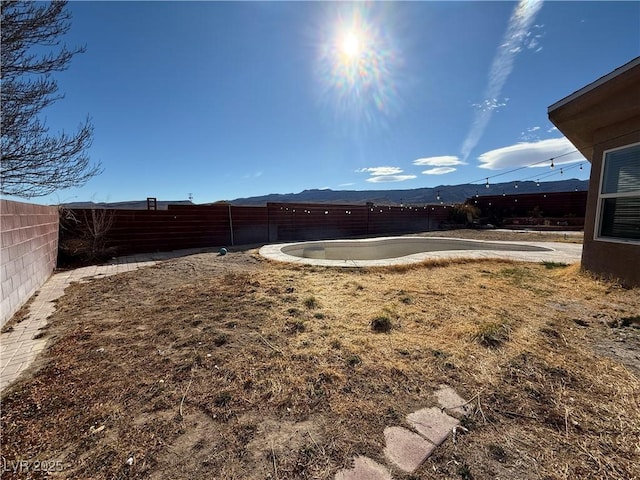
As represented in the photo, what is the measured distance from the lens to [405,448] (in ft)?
5.32

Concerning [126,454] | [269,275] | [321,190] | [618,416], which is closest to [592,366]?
[618,416]

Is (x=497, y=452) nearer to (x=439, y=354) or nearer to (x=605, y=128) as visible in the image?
(x=439, y=354)

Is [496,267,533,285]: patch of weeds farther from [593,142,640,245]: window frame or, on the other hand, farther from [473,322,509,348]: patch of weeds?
[473,322,509,348]: patch of weeds

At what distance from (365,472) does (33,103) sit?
823cm

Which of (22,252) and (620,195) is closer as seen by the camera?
(22,252)

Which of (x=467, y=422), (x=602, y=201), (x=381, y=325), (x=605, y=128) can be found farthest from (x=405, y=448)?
(x=605, y=128)

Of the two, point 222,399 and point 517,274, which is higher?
point 222,399

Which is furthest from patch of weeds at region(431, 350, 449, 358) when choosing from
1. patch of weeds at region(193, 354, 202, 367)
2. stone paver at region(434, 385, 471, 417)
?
patch of weeds at region(193, 354, 202, 367)

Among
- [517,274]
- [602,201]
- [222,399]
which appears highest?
[602,201]

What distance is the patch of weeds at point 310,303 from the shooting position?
13.4ft

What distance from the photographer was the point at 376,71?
332 inches

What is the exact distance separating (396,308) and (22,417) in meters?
3.80

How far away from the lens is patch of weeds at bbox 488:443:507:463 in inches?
60.4

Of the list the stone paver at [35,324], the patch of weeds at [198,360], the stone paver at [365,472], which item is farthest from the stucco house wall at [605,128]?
the stone paver at [35,324]
